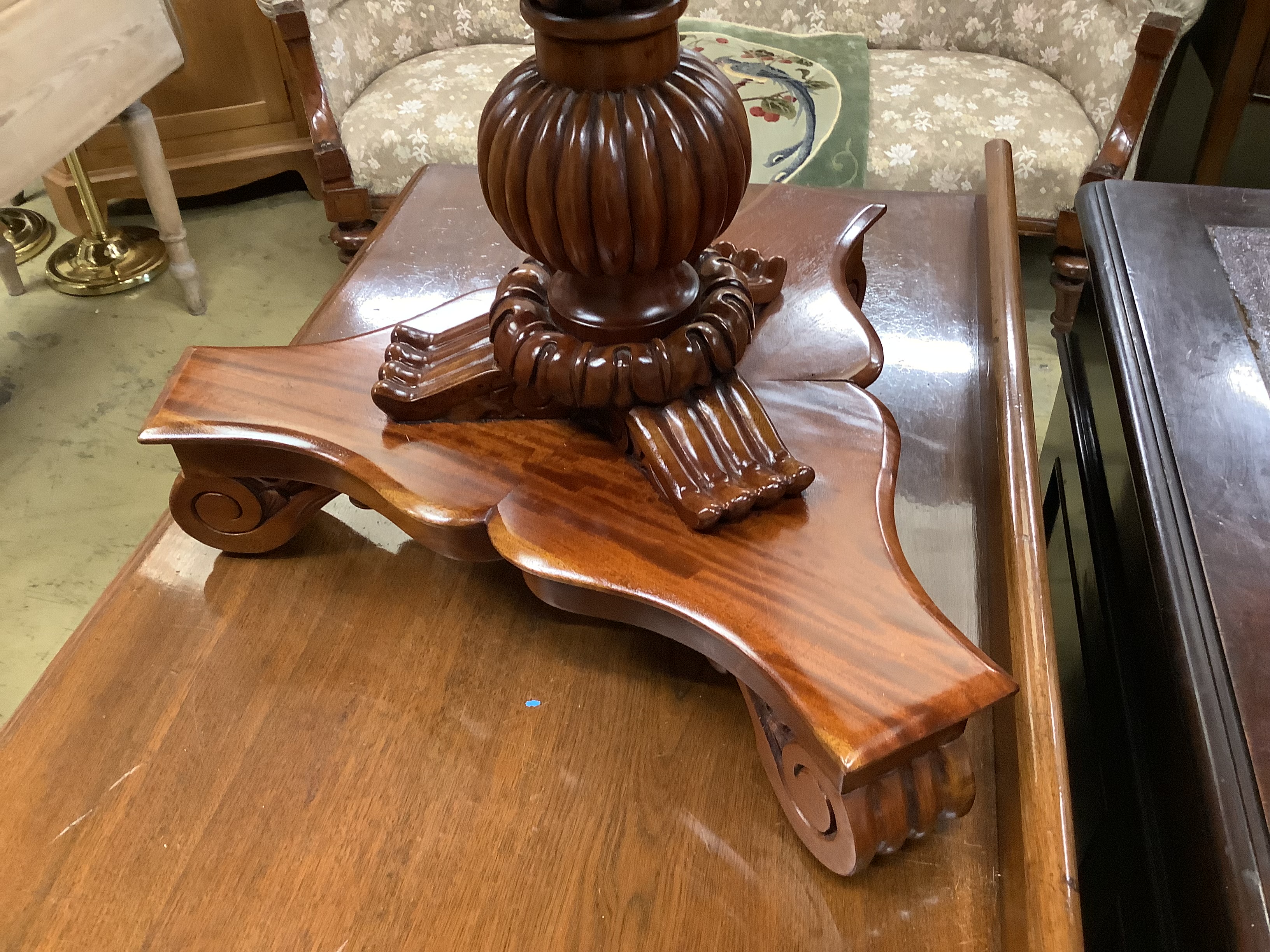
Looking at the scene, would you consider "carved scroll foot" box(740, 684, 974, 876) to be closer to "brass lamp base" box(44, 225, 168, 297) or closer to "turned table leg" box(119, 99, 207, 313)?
"turned table leg" box(119, 99, 207, 313)

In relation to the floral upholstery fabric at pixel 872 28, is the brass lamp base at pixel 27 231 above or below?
below

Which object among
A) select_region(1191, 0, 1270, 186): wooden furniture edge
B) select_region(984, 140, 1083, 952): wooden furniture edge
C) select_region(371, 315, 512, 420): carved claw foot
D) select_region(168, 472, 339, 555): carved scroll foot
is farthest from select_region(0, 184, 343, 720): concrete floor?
select_region(1191, 0, 1270, 186): wooden furniture edge

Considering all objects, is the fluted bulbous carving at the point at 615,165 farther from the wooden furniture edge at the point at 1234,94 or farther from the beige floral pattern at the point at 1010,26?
the wooden furniture edge at the point at 1234,94

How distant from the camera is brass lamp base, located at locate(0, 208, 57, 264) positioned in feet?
6.86

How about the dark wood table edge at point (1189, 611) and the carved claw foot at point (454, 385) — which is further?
Result: the carved claw foot at point (454, 385)

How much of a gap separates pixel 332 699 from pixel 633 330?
303 millimetres

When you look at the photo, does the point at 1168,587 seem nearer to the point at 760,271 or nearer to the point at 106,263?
the point at 760,271

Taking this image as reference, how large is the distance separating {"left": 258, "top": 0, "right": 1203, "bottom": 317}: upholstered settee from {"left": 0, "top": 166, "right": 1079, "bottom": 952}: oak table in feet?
3.18

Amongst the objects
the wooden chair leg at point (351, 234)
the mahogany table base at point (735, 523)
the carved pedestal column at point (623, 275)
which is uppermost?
the carved pedestal column at point (623, 275)

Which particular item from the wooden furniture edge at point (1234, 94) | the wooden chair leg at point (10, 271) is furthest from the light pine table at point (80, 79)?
the wooden furniture edge at point (1234, 94)

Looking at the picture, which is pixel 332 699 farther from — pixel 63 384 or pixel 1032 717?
pixel 63 384

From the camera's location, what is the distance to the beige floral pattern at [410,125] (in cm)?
166

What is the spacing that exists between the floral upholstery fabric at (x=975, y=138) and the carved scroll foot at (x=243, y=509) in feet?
3.82

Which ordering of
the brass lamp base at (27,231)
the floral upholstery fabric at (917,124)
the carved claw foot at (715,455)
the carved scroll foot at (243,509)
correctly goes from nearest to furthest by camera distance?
the carved claw foot at (715,455) < the carved scroll foot at (243,509) < the floral upholstery fabric at (917,124) < the brass lamp base at (27,231)
